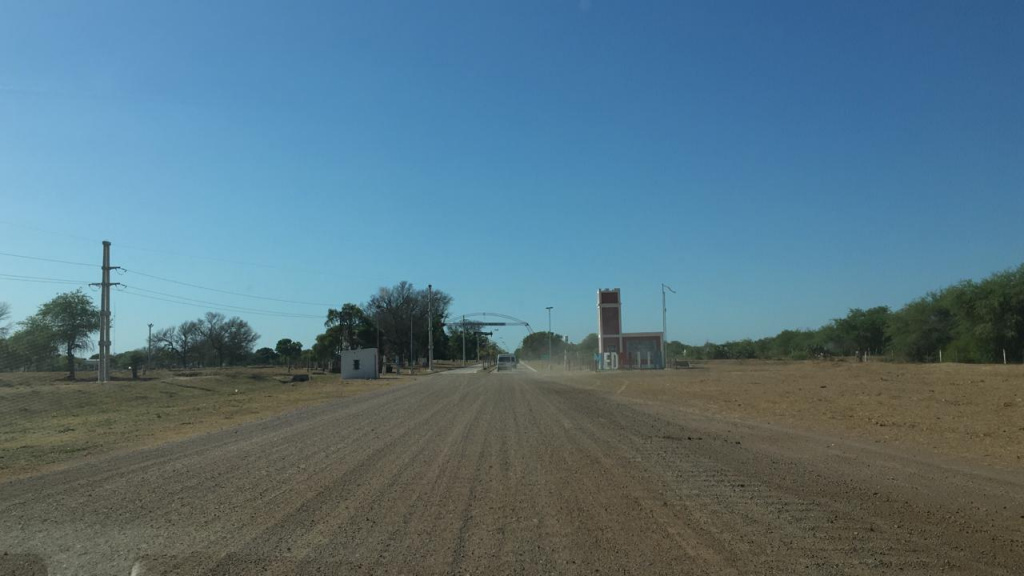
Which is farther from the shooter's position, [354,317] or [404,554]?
[354,317]

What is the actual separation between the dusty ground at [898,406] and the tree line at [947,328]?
21.3 meters

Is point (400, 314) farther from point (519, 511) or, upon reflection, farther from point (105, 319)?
point (519, 511)

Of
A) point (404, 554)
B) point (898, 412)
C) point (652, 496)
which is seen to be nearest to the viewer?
point (404, 554)

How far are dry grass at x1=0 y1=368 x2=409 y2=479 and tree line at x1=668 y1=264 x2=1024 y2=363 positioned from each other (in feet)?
165

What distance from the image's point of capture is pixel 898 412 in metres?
20.4

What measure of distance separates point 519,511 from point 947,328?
68.0 meters

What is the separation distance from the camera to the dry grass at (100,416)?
1617cm

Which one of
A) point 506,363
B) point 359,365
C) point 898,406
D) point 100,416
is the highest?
point 359,365

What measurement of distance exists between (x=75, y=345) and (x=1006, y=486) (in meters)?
64.8

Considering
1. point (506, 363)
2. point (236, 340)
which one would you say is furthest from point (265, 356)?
point (506, 363)

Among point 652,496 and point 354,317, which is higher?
point 354,317

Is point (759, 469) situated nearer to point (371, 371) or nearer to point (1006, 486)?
point (1006, 486)

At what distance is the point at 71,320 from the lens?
5884cm

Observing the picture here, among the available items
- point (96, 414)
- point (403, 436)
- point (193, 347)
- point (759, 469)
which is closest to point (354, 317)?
point (193, 347)
